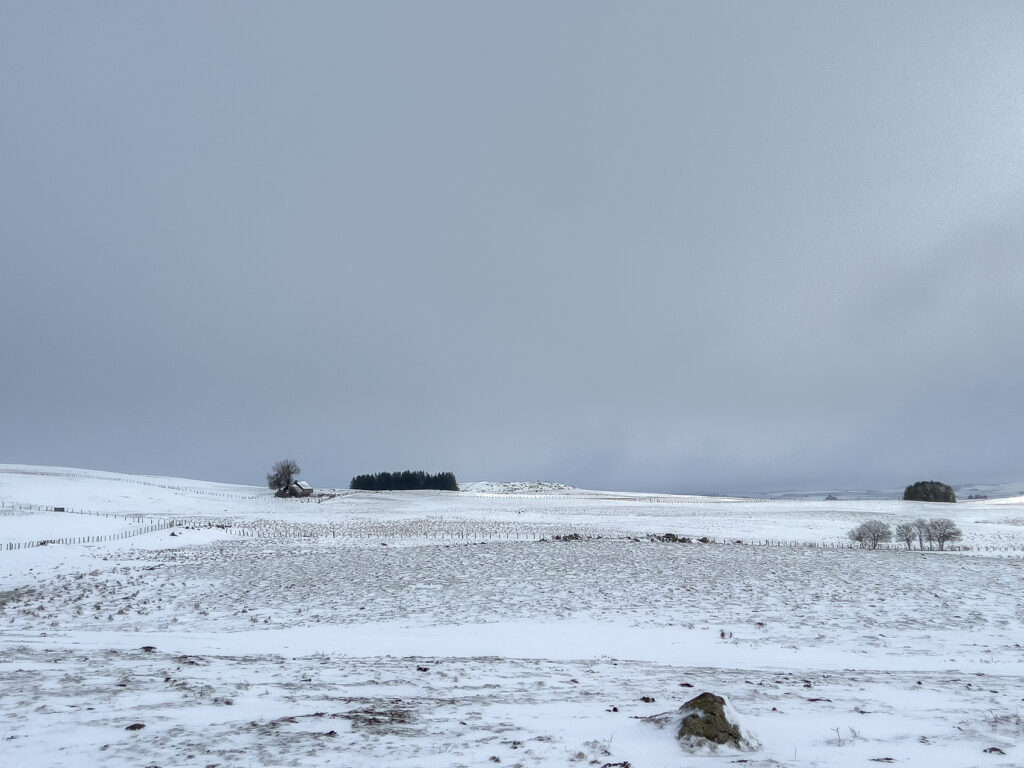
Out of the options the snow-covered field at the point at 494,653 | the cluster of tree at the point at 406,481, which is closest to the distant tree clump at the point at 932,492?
the snow-covered field at the point at 494,653

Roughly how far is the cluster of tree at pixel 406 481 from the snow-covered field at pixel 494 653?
105888 mm

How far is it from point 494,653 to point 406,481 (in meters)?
133

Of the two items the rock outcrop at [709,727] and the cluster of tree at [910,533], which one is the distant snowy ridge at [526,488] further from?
the rock outcrop at [709,727]

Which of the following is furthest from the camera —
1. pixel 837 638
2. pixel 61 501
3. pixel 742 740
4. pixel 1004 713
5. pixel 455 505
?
pixel 455 505

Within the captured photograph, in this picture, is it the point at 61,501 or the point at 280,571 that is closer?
the point at 280,571

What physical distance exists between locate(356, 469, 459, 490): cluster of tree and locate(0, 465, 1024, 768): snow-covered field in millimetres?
105888

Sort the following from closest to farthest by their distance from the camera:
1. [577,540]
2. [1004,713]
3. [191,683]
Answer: [1004,713] → [191,683] → [577,540]

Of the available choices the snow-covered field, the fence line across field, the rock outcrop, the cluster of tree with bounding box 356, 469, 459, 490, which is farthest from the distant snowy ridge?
the rock outcrop

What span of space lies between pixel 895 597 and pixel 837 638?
21.0ft

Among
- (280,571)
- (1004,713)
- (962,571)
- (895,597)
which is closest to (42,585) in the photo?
(280,571)

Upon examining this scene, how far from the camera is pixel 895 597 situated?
19.6 metres

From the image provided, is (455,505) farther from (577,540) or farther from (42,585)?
(42,585)

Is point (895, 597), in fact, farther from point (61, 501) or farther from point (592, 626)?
point (61, 501)

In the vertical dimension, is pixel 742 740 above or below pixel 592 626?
above
